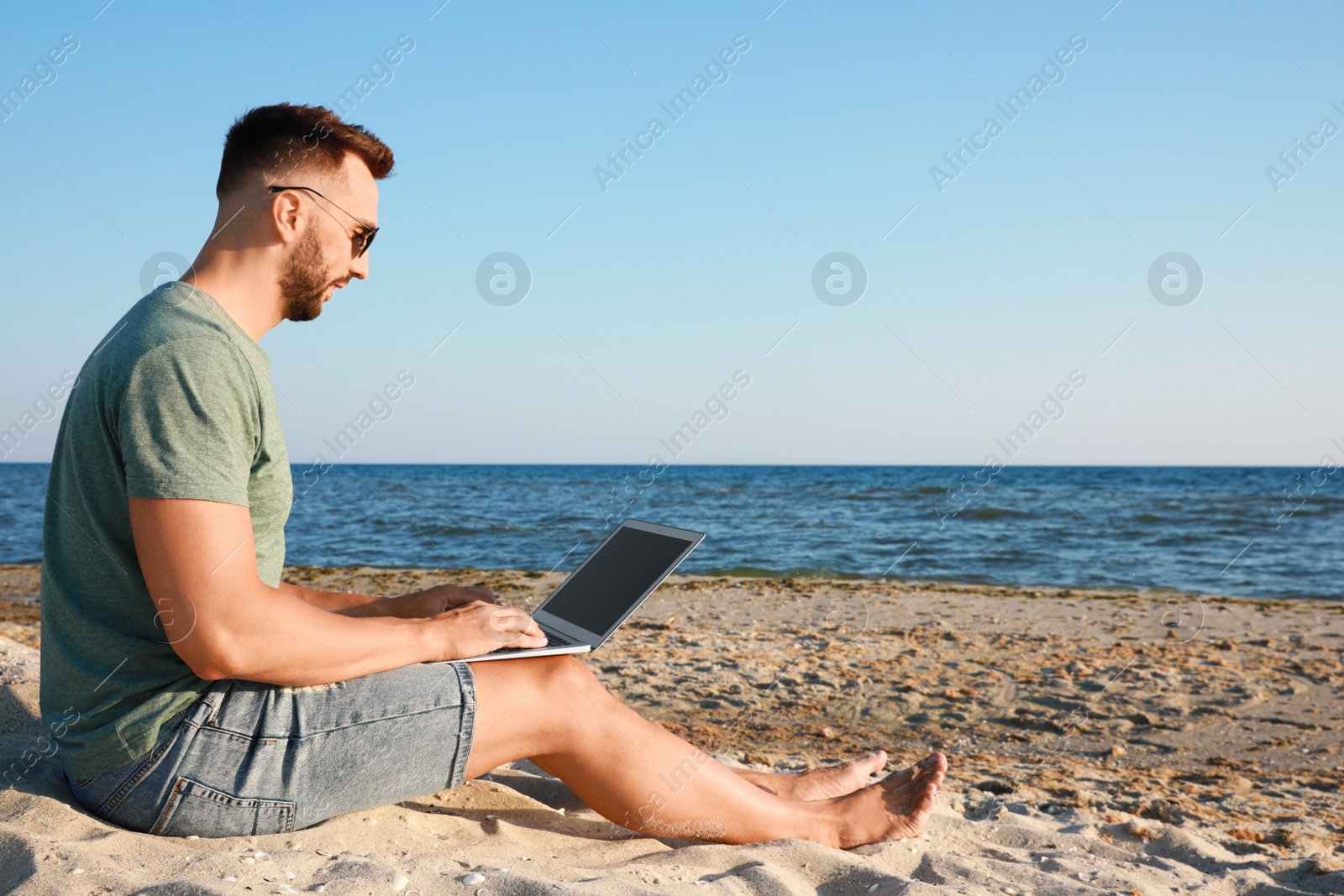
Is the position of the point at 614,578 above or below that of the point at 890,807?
above

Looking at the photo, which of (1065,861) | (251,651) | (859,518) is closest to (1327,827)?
(1065,861)

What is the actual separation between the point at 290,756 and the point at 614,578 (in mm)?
1019

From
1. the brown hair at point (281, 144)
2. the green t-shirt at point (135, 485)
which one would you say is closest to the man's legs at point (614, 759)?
the green t-shirt at point (135, 485)

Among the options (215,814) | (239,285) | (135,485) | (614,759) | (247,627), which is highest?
(239,285)

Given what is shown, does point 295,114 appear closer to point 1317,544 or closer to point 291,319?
point 291,319

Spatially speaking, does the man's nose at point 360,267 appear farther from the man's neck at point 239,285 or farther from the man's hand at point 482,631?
the man's hand at point 482,631

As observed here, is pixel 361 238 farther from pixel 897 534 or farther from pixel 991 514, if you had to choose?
pixel 991 514

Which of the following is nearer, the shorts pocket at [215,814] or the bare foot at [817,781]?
the shorts pocket at [215,814]

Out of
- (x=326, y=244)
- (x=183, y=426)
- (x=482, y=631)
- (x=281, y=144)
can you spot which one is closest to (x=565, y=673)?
(x=482, y=631)

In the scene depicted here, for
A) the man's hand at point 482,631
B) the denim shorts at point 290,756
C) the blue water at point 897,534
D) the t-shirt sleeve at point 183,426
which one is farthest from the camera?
the blue water at point 897,534

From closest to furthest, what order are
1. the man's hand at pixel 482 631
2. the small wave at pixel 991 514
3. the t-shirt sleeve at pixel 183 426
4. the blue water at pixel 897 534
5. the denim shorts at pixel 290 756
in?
the t-shirt sleeve at pixel 183 426 < the denim shorts at pixel 290 756 < the man's hand at pixel 482 631 < the blue water at pixel 897 534 < the small wave at pixel 991 514

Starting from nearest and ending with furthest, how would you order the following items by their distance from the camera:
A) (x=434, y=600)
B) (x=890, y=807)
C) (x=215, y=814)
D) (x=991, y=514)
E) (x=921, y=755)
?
(x=215, y=814), (x=434, y=600), (x=890, y=807), (x=921, y=755), (x=991, y=514)

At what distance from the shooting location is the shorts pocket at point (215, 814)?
1.82 meters

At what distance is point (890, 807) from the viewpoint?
259 cm
